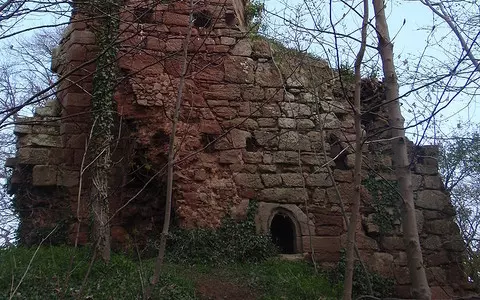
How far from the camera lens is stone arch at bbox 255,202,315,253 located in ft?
22.2

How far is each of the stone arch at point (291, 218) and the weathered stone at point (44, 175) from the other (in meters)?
2.41

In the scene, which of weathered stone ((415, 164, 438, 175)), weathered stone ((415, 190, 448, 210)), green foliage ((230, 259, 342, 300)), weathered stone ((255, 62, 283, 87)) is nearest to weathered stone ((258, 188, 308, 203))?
green foliage ((230, 259, 342, 300))

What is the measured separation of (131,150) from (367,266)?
3.01m

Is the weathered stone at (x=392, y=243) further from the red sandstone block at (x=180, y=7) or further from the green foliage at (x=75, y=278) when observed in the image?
the red sandstone block at (x=180, y=7)

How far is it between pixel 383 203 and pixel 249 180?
1695 millimetres

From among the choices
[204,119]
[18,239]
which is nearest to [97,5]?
[204,119]

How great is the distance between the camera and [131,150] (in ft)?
22.4

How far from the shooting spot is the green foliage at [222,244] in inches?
249

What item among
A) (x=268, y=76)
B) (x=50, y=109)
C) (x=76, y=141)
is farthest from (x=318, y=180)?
(x=50, y=109)

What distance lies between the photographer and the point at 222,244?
6488 millimetres

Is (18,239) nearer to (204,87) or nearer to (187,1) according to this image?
(204,87)

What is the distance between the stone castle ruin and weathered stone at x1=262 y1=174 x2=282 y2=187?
0.05 feet

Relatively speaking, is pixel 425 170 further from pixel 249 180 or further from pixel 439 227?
pixel 249 180

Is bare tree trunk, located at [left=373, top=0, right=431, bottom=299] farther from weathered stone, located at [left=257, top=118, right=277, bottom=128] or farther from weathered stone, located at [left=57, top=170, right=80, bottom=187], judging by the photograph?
weathered stone, located at [left=57, top=170, right=80, bottom=187]
